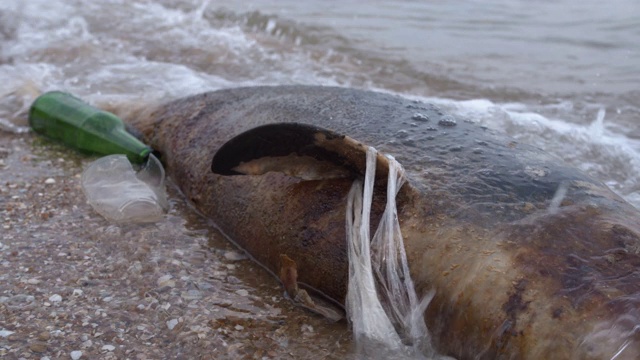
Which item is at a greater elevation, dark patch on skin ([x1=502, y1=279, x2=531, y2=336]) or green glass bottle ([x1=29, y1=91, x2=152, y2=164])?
dark patch on skin ([x1=502, y1=279, x2=531, y2=336])

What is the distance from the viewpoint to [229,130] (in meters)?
3.54

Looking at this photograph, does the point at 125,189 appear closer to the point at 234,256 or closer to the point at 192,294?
the point at 234,256

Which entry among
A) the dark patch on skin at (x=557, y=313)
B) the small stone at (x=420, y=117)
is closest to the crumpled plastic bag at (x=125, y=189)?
the small stone at (x=420, y=117)

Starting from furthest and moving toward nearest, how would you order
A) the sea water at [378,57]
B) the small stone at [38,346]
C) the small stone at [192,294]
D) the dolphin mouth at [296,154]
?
the sea water at [378,57], the small stone at [192,294], the dolphin mouth at [296,154], the small stone at [38,346]

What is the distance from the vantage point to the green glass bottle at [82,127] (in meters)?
4.10

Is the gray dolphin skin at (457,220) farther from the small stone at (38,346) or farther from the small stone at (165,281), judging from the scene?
the small stone at (38,346)

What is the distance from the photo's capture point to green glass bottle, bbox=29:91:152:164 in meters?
4.10

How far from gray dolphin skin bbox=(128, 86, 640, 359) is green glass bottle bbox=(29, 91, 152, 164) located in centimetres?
81

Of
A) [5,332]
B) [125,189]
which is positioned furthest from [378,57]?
[5,332]

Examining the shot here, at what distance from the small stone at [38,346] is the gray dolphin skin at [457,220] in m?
0.86

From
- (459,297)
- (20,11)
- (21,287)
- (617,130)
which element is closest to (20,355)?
(21,287)

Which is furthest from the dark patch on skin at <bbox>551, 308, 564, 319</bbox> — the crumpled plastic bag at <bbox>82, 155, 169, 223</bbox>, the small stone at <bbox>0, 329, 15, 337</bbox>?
the crumpled plastic bag at <bbox>82, 155, 169, 223</bbox>

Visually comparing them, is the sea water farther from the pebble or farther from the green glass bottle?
the pebble

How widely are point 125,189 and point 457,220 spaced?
72.6 inches
